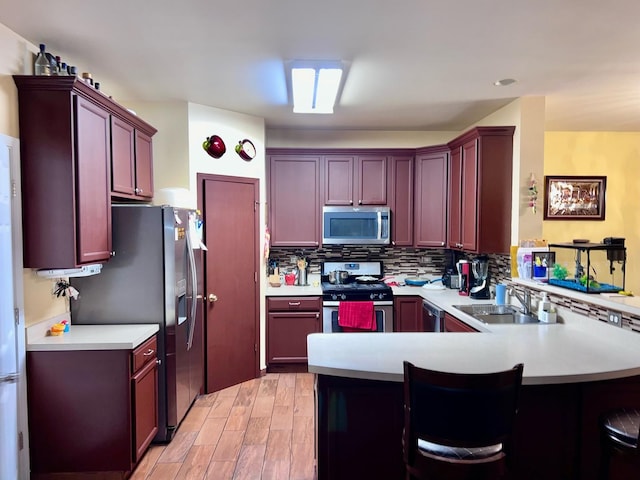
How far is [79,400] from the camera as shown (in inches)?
86.0

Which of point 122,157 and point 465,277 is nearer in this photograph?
point 122,157

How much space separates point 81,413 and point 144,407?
13.4 inches

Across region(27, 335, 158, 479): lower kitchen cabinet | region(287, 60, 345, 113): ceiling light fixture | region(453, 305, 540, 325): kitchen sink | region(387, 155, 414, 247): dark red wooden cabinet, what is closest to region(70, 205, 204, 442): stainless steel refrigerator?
region(27, 335, 158, 479): lower kitchen cabinet

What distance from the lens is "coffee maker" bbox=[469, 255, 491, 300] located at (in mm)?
3469

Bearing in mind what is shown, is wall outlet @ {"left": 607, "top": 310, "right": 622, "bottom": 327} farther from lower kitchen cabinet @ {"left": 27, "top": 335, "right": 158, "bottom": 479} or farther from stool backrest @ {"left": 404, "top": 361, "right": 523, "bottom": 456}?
lower kitchen cabinet @ {"left": 27, "top": 335, "right": 158, "bottom": 479}

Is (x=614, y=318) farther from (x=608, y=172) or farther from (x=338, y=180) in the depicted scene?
(x=608, y=172)

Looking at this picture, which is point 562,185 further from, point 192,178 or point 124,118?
point 124,118

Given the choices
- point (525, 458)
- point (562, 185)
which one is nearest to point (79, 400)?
point (525, 458)

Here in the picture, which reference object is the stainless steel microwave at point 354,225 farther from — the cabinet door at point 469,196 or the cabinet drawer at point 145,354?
the cabinet drawer at point 145,354

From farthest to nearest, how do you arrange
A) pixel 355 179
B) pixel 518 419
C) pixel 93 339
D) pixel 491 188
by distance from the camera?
pixel 355 179 → pixel 491 188 → pixel 93 339 → pixel 518 419

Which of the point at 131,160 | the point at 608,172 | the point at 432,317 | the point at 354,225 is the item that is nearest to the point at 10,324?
the point at 131,160

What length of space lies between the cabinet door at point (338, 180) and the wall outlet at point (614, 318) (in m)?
2.52

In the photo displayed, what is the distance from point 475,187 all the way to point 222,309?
2.56m

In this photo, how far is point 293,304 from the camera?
3.88 m
